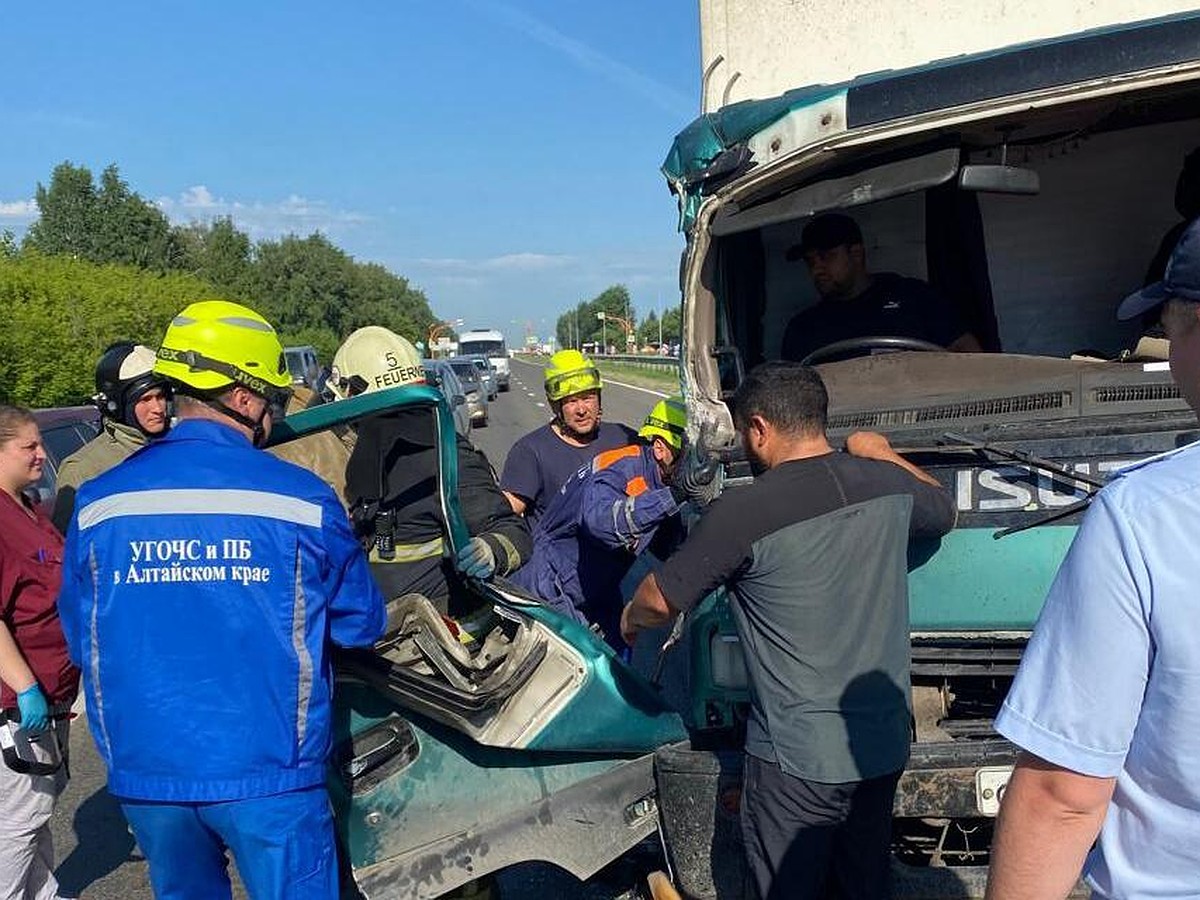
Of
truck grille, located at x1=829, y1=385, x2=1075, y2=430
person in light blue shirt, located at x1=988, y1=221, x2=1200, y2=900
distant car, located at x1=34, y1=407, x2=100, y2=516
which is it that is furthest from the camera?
distant car, located at x1=34, y1=407, x2=100, y2=516

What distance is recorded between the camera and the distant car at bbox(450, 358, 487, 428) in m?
25.5

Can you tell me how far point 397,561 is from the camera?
12.1 feet

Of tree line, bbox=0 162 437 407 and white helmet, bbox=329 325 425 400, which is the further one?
tree line, bbox=0 162 437 407

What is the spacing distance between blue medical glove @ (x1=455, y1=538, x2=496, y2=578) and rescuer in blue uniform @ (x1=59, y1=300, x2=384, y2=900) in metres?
0.64

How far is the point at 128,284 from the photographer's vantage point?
89.2 ft

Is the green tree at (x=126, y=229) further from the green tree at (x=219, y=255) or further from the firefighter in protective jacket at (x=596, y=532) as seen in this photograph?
the firefighter in protective jacket at (x=596, y=532)

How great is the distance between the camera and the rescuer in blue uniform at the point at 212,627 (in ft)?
8.11

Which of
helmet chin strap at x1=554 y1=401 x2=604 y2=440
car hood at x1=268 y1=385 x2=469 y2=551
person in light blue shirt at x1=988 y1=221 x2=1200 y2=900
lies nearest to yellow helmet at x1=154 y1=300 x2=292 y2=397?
car hood at x1=268 y1=385 x2=469 y2=551

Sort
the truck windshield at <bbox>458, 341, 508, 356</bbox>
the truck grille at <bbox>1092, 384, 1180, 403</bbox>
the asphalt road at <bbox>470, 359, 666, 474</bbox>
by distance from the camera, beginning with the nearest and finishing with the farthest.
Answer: the truck grille at <bbox>1092, 384, 1180, 403</bbox> → the asphalt road at <bbox>470, 359, 666, 474</bbox> → the truck windshield at <bbox>458, 341, 508, 356</bbox>

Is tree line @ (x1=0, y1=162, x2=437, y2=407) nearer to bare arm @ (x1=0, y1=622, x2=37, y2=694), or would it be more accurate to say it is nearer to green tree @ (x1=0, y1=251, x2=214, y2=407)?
green tree @ (x1=0, y1=251, x2=214, y2=407)

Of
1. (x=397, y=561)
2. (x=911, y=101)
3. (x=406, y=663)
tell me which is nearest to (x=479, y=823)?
(x=406, y=663)

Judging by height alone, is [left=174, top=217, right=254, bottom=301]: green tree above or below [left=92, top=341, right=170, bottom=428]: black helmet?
above

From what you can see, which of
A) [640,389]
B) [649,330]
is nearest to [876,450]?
[640,389]

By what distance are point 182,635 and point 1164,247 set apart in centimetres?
400
